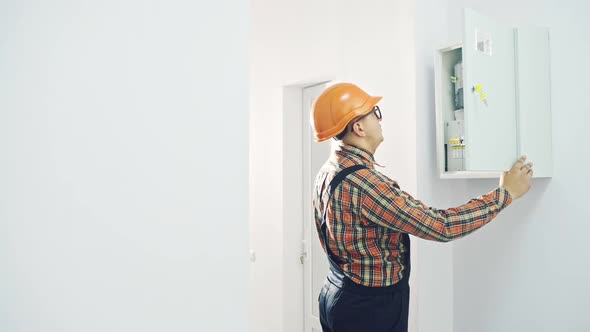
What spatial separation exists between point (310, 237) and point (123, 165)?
2116mm

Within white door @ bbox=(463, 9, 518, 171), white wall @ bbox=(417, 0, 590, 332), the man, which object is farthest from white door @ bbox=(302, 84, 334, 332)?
white door @ bbox=(463, 9, 518, 171)

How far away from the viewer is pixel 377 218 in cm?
167

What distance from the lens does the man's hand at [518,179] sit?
1746mm

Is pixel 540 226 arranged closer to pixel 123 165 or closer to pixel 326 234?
pixel 326 234

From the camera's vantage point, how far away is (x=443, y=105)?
225 centimetres

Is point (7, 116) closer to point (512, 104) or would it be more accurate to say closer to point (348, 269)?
point (348, 269)

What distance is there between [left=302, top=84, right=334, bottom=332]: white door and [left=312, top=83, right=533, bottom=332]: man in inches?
47.4

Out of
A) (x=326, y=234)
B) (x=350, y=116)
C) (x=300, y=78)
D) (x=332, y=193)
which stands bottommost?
(x=326, y=234)

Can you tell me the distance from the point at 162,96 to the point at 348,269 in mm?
927

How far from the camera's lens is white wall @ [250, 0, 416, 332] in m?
2.40

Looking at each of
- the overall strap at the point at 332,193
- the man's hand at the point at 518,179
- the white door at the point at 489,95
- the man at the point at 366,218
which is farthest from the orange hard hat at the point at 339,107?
the man's hand at the point at 518,179

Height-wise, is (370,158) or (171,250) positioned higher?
(370,158)

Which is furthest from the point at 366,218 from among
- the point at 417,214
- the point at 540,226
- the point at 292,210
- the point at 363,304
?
the point at 292,210

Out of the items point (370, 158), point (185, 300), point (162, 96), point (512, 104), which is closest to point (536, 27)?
point (512, 104)
